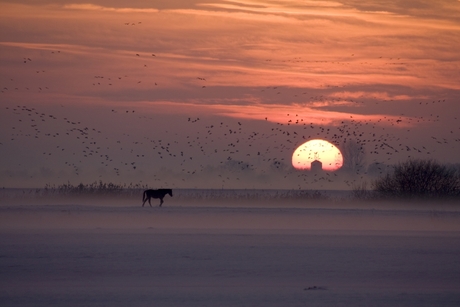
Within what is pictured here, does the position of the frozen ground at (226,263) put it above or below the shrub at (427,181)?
above

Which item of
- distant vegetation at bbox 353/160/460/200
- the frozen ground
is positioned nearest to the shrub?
distant vegetation at bbox 353/160/460/200

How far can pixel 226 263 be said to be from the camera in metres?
14.8

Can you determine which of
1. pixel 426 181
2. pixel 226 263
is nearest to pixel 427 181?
pixel 426 181

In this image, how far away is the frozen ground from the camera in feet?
36.7

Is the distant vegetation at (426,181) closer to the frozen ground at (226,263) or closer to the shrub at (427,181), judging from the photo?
the shrub at (427,181)

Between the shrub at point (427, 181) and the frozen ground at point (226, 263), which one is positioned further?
the shrub at point (427, 181)

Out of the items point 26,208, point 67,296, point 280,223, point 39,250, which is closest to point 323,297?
point 67,296

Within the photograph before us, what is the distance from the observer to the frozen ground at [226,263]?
440 inches

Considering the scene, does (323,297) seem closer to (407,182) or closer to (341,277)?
(341,277)

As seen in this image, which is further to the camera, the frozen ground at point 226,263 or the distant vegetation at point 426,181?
the distant vegetation at point 426,181

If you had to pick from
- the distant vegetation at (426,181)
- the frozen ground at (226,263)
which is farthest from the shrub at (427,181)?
the frozen ground at (226,263)

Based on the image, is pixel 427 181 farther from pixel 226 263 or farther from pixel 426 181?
pixel 226 263

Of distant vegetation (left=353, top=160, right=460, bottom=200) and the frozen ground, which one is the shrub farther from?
the frozen ground

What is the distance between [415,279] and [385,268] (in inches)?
50.8
